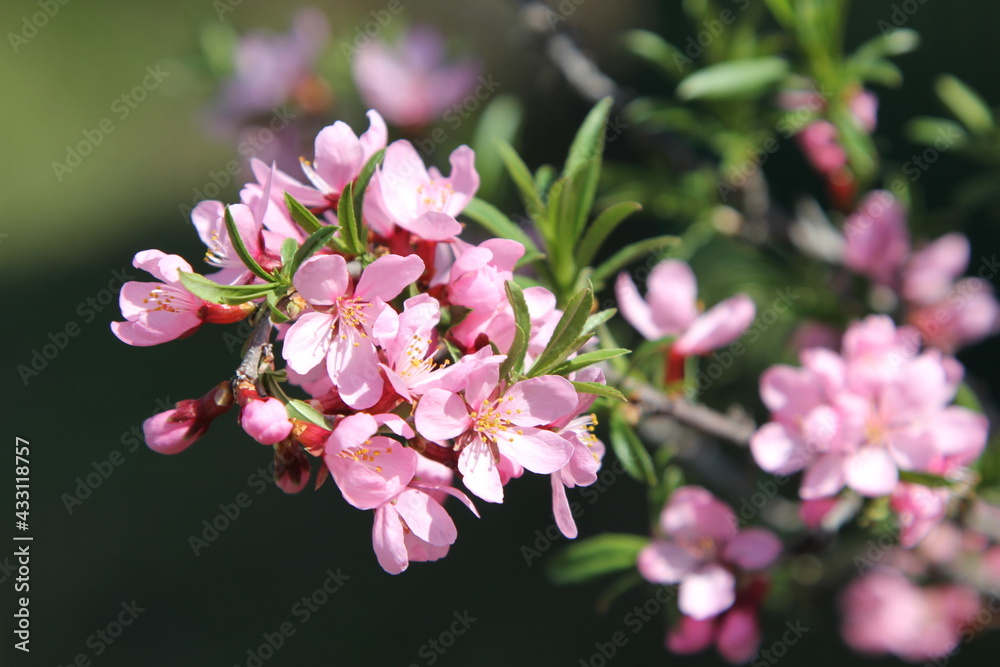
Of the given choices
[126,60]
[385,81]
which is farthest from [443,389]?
[126,60]

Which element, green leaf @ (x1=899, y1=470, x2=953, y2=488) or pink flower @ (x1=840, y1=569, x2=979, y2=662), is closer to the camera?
green leaf @ (x1=899, y1=470, x2=953, y2=488)

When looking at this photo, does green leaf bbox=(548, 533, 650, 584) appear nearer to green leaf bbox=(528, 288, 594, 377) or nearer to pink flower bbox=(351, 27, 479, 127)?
green leaf bbox=(528, 288, 594, 377)

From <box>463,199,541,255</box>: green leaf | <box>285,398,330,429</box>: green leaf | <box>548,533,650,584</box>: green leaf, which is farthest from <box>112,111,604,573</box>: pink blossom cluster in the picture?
<box>548,533,650,584</box>: green leaf

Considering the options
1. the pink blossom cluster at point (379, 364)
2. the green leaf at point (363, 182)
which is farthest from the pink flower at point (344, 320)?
the green leaf at point (363, 182)

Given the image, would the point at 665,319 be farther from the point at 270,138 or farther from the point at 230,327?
the point at 230,327

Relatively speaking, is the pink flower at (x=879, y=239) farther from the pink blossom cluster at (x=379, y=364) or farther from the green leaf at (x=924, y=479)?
the pink blossom cluster at (x=379, y=364)

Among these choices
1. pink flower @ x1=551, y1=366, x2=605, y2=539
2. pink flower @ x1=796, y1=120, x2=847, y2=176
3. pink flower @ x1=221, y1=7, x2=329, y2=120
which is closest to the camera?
pink flower @ x1=551, y1=366, x2=605, y2=539
